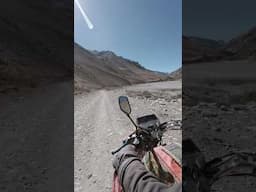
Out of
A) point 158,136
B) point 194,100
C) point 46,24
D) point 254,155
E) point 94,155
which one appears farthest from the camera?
point 46,24

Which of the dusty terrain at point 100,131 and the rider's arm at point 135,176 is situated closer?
the rider's arm at point 135,176

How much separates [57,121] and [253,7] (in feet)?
3.39

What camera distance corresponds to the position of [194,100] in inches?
64.6

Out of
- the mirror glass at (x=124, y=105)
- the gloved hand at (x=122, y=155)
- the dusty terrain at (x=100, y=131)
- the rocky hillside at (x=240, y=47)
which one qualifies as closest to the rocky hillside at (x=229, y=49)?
the rocky hillside at (x=240, y=47)

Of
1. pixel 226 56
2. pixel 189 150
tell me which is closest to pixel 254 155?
pixel 189 150

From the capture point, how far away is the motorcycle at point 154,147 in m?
0.51

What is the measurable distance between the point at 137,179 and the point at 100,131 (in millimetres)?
969

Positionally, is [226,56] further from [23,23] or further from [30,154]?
[23,23]

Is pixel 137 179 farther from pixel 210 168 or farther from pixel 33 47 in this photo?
pixel 33 47

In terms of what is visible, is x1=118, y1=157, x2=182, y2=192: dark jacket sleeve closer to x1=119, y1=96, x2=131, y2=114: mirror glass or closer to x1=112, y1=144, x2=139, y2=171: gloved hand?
x1=112, y1=144, x2=139, y2=171: gloved hand

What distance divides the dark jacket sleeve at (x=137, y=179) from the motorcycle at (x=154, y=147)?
0.23 ft

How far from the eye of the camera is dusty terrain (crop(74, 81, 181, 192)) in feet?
3.08

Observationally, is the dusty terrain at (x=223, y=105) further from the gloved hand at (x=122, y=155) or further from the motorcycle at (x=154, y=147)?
the gloved hand at (x=122, y=155)

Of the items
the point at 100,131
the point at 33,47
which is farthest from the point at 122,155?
the point at 33,47
